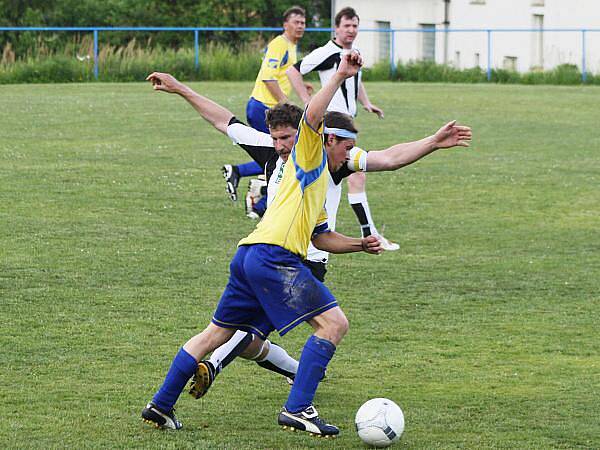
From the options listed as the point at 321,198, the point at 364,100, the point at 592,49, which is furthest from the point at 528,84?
the point at 321,198

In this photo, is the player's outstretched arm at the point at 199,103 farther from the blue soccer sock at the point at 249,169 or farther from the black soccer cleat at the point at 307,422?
the blue soccer sock at the point at 249,169

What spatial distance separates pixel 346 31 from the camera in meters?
11.0

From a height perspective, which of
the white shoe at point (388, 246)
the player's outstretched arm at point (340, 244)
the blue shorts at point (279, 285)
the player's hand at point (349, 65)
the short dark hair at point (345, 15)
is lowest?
the white shoe at point (388, 246)

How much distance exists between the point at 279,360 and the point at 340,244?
89cm

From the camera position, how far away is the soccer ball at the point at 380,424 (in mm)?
5609

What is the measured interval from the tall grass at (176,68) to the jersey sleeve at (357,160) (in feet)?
92.5

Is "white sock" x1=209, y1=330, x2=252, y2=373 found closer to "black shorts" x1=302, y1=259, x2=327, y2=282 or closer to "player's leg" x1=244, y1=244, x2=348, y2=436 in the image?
"player's leg" x1=244, y1=244, x2=348, y2=436

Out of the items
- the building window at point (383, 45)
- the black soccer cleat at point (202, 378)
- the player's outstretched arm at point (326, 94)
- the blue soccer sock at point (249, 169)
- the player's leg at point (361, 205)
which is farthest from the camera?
the building window at point (383, 45)

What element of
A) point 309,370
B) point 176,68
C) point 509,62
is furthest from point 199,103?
point 509,62

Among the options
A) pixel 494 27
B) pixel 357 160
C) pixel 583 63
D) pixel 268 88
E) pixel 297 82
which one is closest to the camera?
pixel 357 160

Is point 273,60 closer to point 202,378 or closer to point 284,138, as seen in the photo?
point 284,138

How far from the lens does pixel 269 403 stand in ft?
21.0

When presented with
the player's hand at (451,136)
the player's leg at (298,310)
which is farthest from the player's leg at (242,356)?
the player's hand at (451,136)

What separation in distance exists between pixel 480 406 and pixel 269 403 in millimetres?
1166
